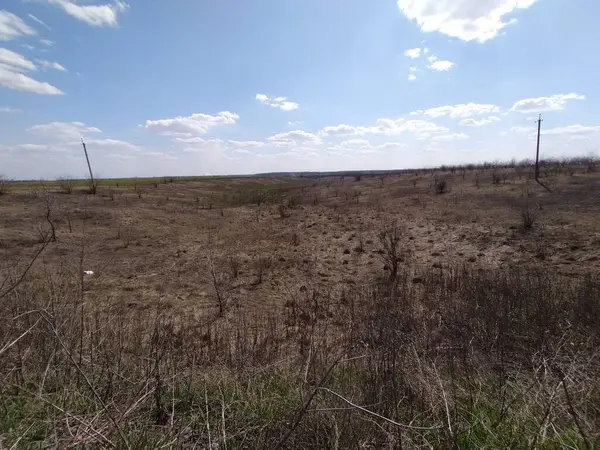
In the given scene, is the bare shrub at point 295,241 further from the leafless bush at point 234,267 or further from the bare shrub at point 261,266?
the leafless bush at point 234,267

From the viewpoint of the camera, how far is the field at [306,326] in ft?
7.89

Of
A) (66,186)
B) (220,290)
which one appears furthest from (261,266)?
(66,186)

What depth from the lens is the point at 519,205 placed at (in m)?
19.0

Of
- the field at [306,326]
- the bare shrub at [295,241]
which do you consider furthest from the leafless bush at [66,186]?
the bare shrub at [295,241]

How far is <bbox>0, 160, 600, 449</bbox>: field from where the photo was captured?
240cm

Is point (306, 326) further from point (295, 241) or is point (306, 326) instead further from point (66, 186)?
point (66, 186)

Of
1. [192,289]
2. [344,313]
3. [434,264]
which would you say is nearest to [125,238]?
[192,289]

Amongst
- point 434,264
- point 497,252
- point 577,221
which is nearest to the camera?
point 434,264

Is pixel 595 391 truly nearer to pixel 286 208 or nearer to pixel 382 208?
pixel 382 208

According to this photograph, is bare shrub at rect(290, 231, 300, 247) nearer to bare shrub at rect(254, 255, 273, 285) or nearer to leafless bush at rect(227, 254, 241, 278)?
bare shrub at rect(254, 255, 273, 285)

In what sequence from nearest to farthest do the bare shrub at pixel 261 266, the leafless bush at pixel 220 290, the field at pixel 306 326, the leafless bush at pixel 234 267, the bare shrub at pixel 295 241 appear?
the field at pixel 306 326 → the leafless bush at pixel 220 290 → the bare shrub at pixel 261 266 → the leafless bush at pixel 234 267 → the bare shrub at pixel 295 241

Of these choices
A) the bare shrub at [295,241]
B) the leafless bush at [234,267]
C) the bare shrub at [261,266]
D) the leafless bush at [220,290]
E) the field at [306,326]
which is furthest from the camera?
the bare shrub at [295,241]

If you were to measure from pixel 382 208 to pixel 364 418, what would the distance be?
2286 cm

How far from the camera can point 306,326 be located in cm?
678
